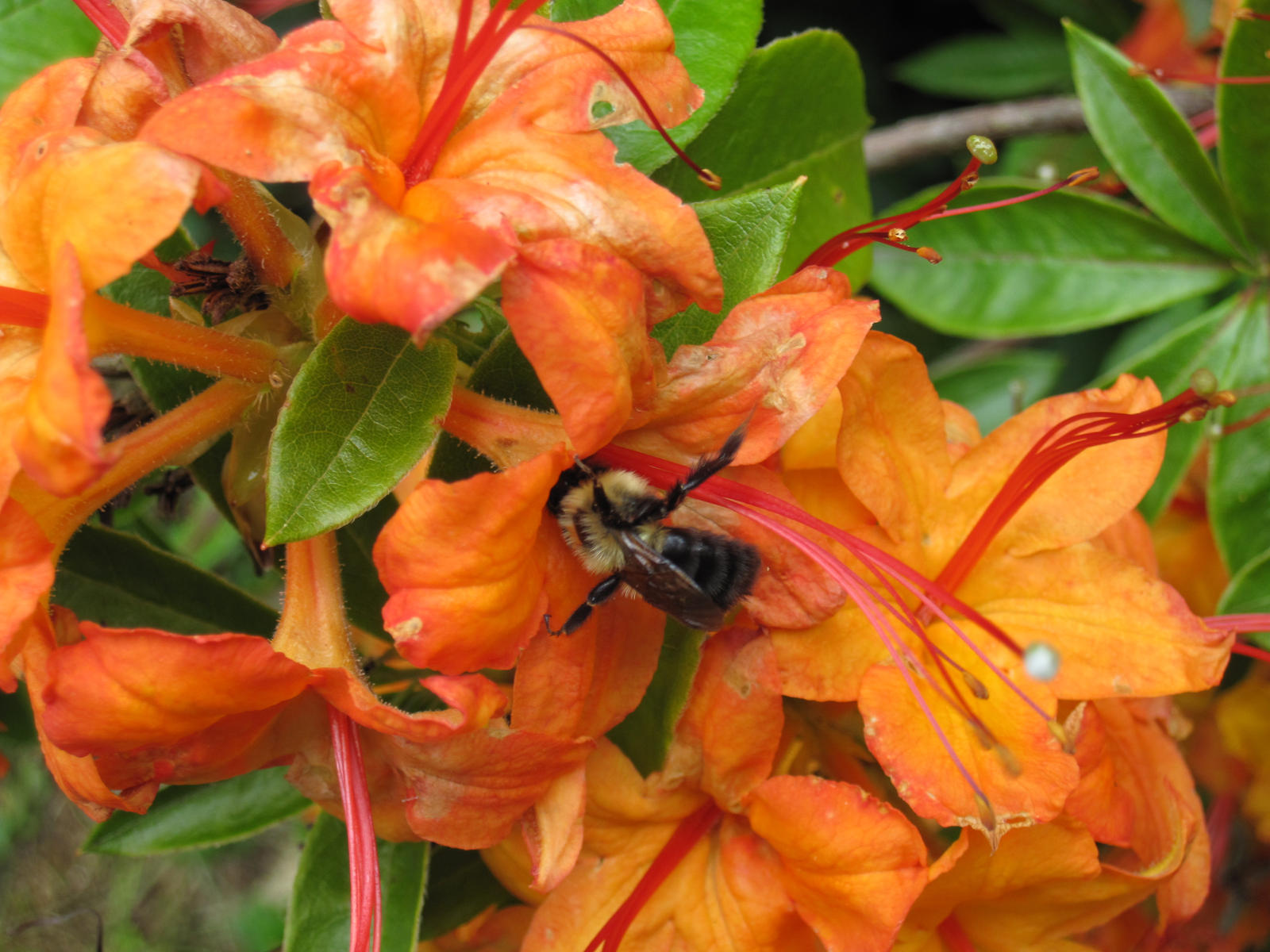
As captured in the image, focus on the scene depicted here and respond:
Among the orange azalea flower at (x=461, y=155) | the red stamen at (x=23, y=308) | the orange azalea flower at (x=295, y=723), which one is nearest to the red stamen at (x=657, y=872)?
the orange azalea flower at (x=295, y=723)

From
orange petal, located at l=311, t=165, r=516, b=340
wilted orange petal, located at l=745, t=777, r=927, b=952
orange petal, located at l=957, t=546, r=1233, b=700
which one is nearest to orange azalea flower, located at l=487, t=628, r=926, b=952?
wilted orange petal, located at l=745, t=777, r=927, b=952

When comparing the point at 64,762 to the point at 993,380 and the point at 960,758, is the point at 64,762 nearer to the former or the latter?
the point at 960,758

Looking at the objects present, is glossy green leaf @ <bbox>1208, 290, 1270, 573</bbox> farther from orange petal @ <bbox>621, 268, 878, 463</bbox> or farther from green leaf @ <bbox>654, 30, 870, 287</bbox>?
orange petal @ <bbox>621, 268, 878, 463</bbox>

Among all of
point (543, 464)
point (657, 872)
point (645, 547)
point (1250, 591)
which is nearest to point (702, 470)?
point (645, 547)

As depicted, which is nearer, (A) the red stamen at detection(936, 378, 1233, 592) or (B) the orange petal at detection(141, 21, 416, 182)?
(B) the orange petal at detection(141, 21, 416, 182)

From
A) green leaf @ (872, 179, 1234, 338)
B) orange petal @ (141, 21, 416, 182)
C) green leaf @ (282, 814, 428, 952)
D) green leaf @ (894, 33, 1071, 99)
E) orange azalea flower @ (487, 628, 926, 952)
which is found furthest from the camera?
green leaf @ (894, 33, 1071, 99)

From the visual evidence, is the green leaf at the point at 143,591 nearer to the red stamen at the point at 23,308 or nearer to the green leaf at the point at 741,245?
the red stamen at the point at 23,308

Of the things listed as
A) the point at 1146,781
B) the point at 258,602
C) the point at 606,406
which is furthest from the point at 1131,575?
the point at 258,602
